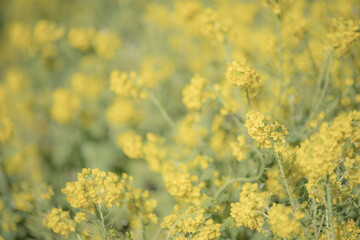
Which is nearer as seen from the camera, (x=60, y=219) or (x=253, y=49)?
(x=60, y=219)

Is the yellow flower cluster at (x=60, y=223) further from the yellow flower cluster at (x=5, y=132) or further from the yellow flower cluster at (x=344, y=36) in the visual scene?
the yellow flower cluster at (x=344, y=36)

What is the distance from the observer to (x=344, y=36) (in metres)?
1.45

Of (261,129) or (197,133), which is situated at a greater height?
(197,133)

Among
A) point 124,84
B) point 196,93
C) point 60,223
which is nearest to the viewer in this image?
point 60,223

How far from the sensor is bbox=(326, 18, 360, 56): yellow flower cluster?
1.43 meters

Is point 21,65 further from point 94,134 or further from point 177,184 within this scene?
point 177,184

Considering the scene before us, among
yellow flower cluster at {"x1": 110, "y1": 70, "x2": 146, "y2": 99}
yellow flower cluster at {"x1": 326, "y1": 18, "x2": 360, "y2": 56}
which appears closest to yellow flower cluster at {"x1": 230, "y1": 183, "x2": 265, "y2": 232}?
yellow flower cluster at {"x1": 326, "y1": 18, "x2": 360, "y2": 56}

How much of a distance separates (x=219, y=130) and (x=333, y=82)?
2.78 feet

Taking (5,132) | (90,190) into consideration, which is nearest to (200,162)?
(90,190)

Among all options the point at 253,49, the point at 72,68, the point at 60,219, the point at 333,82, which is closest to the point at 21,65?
the point at 72,68

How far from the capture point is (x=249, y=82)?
4.36 feet

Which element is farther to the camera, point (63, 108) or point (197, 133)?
point (63, 108)

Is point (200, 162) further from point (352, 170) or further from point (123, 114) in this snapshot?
point (123, 114)

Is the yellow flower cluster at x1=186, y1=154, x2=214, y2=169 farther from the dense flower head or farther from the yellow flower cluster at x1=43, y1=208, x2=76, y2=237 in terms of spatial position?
the dense flower head
